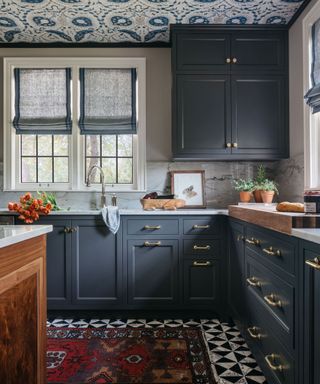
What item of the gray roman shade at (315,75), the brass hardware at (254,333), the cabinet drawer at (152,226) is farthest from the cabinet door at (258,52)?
the brass hardware at (254,333)

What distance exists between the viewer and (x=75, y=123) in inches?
137

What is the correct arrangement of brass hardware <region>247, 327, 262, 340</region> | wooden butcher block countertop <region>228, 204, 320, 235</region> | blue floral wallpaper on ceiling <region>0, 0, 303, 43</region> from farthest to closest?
1. blue floral wallpaper on ceiling <region>0, 0, 303, 43</region>
2. brass hardware <region>247, 327, 262, 340</region>
3. wooden butcher block countertop <region>228, 204, 320, 235</region>

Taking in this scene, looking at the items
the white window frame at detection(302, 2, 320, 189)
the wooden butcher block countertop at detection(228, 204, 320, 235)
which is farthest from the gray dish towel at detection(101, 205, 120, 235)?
the white window frame at detection(302, 2, 320, 189)

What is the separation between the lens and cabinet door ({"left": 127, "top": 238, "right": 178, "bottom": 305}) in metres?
2.87

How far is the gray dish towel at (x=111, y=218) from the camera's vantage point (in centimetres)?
281

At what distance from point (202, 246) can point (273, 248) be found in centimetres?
121

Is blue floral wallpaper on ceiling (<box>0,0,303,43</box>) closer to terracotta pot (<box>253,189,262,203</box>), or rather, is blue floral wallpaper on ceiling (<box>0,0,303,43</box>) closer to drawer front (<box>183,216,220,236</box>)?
terracotta pot (<box>253,189,262,203</box>)

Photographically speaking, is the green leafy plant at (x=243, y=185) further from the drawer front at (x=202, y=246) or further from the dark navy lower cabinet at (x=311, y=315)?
the dark navy lower cabinet at (x=311, y=315)

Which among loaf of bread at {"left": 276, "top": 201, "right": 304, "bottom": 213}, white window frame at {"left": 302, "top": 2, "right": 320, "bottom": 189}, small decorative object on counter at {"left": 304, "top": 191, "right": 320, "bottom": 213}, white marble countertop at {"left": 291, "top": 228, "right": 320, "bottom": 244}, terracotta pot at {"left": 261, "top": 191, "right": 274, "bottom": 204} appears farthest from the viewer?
terracotta pot at {"left": 261, "top": 191, "right": 274, "bottom": 204}

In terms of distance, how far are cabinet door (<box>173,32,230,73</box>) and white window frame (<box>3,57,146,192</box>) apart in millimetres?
527

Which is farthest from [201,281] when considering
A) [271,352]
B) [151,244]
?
[271,352]

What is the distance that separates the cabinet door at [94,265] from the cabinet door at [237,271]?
0.96 meters

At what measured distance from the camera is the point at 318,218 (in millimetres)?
1400

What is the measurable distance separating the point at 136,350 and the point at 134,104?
91.4 inches
